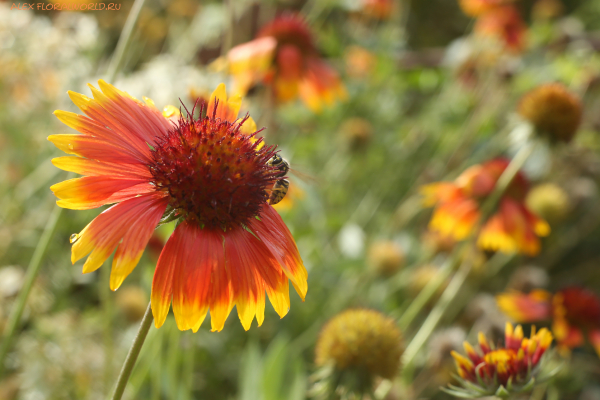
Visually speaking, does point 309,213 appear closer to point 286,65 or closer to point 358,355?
point 286,65

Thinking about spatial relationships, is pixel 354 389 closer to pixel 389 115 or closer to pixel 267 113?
pixel 267 113

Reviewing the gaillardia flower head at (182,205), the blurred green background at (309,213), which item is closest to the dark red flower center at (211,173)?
the gaillardia flower head at (182,205)

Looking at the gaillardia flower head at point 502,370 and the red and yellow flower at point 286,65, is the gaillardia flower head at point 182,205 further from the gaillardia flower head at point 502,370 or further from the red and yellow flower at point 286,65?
the red and yellow flower at point 286,65

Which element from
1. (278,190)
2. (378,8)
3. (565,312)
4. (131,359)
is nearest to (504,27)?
(378,8)

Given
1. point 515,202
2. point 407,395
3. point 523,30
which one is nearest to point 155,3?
point 523,30

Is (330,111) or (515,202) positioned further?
(330,111)

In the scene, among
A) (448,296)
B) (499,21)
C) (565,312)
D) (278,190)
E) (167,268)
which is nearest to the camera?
(167,268)
